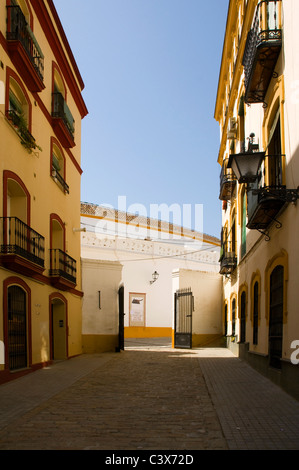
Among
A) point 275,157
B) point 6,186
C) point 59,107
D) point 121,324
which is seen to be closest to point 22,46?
point 6,186

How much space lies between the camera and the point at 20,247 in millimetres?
11055

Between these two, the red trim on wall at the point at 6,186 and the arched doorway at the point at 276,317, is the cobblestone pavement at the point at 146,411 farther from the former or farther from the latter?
the red trim on wall at the point at 6,186

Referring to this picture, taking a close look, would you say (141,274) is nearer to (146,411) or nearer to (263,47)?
(263,47)

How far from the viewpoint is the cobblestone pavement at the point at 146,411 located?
568 cm

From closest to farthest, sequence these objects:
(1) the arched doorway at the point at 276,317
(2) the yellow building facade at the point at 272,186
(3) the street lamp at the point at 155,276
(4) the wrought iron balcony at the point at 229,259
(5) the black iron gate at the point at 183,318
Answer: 1. (2) the yellow building facade at the point at 272,186
2. (1) the arched doorway at the point at 276,317
3. (4) the wrought iron balcony at the point at 229,259
4. (5) the black iron gate at the point at 183,318
5. (3) the street lamp at the point at 155,276

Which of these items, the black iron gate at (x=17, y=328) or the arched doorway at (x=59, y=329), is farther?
the arched doorway at (x=59, y=329)

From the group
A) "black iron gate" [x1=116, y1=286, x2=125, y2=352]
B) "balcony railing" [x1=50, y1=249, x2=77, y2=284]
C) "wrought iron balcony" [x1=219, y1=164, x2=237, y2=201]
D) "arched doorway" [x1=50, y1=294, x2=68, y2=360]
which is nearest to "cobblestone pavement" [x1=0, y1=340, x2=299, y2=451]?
"balcony railing" [x1=50, y1=249, x2=77, y2=284]

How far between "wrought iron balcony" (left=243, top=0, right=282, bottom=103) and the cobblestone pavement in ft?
21.6

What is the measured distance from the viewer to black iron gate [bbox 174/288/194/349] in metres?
21.9

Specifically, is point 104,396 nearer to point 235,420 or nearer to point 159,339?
point 235,420

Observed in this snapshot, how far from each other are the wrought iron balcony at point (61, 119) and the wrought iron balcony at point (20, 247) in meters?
4.07

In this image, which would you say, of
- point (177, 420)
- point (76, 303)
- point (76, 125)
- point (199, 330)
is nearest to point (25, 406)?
point (177, 420)

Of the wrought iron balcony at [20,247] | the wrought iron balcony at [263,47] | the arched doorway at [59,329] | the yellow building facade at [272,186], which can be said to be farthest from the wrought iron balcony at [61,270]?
the wrought iron balcony at [263,47]

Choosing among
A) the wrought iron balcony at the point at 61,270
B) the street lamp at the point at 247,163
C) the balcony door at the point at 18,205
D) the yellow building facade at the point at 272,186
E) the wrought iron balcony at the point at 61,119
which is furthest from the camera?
the wrought iron balcony at the point at 61,119
